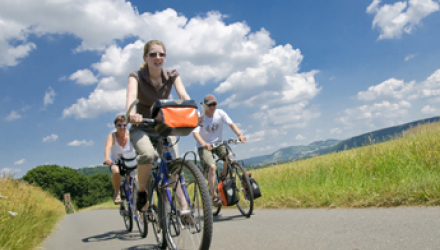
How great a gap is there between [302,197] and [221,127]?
2142 mm

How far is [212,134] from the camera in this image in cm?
687

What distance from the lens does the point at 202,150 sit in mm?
6770

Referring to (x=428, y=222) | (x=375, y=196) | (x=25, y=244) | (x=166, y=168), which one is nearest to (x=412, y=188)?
(x=375, y=196)

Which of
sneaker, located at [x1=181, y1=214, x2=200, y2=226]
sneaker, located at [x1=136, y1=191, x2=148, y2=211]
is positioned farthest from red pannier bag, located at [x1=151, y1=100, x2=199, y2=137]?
sneaker, located at [x1=136, y1=191, x2=148, y2=211]

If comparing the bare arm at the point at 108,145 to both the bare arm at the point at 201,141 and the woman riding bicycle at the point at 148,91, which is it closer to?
the bare arm at the point at 201,141

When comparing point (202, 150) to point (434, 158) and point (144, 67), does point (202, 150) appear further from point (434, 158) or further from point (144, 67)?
point (434, 158)

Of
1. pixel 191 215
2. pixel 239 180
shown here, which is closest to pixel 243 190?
pixel 239 180

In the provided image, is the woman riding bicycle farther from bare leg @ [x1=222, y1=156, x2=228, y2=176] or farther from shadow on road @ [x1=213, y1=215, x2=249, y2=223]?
bare leg @ [x1=222, y1=156, x2=228, y2=176]

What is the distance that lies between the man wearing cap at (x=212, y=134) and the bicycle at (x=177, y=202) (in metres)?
2.73

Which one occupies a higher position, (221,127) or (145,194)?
(221,127)

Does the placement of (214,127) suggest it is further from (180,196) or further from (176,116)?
(176,116)

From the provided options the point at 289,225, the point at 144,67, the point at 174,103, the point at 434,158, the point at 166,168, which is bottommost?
the point at 289,225

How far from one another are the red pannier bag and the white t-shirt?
3.55 m

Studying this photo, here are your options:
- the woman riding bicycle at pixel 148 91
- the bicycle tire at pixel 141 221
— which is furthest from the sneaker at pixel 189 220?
the bicycle tire at pixel 141 221
